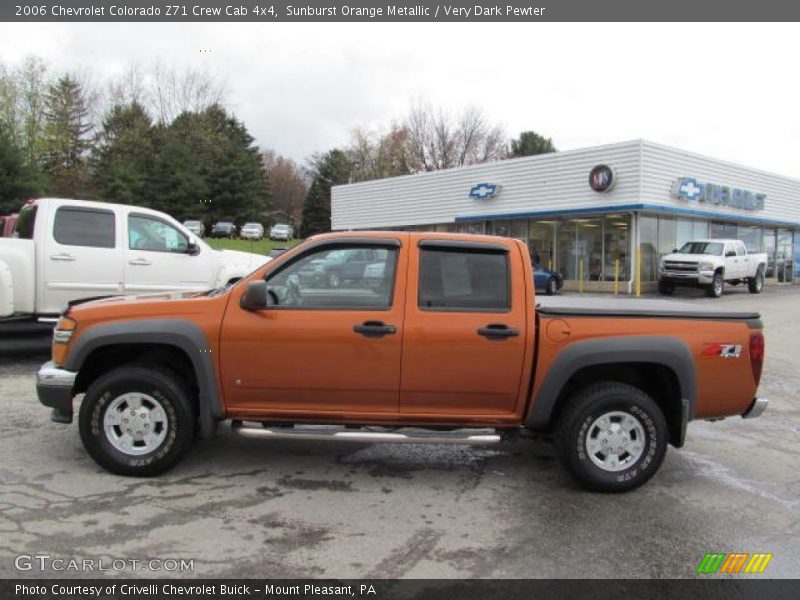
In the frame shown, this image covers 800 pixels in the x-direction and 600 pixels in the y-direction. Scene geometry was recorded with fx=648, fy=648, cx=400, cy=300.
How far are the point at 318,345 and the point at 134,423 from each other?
1.47 meters

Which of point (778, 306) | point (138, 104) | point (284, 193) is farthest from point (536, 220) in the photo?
point (284, 193)

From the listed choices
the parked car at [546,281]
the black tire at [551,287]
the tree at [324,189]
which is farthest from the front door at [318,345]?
→ the tree at [324,189]

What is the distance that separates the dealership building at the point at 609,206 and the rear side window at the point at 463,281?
20.6 metres

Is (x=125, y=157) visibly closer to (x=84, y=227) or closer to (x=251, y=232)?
(x=251, y=232)

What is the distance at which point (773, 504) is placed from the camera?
15.0ft

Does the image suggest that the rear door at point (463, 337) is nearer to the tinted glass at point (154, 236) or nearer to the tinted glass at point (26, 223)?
the tinted glass at point (154, 236)

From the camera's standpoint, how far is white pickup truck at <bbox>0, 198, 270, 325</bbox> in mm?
8172

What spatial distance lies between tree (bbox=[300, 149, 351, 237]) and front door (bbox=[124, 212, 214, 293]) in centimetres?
6104

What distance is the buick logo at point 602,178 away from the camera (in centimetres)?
2400

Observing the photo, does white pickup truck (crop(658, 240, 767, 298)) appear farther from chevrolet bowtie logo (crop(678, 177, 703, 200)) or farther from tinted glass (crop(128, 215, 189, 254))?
tinted glass (crop(128, 215, 189, 254))

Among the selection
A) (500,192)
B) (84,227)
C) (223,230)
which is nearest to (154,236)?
(84,227)

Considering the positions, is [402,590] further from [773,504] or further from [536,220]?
[536,220]

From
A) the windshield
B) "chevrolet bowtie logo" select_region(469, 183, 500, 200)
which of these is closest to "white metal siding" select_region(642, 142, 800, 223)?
the windshield

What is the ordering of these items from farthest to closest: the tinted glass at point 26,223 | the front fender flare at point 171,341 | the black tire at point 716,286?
the black tire at point 716,286, the tinted glass at point 26,223, the front fender flare at point 171,341
